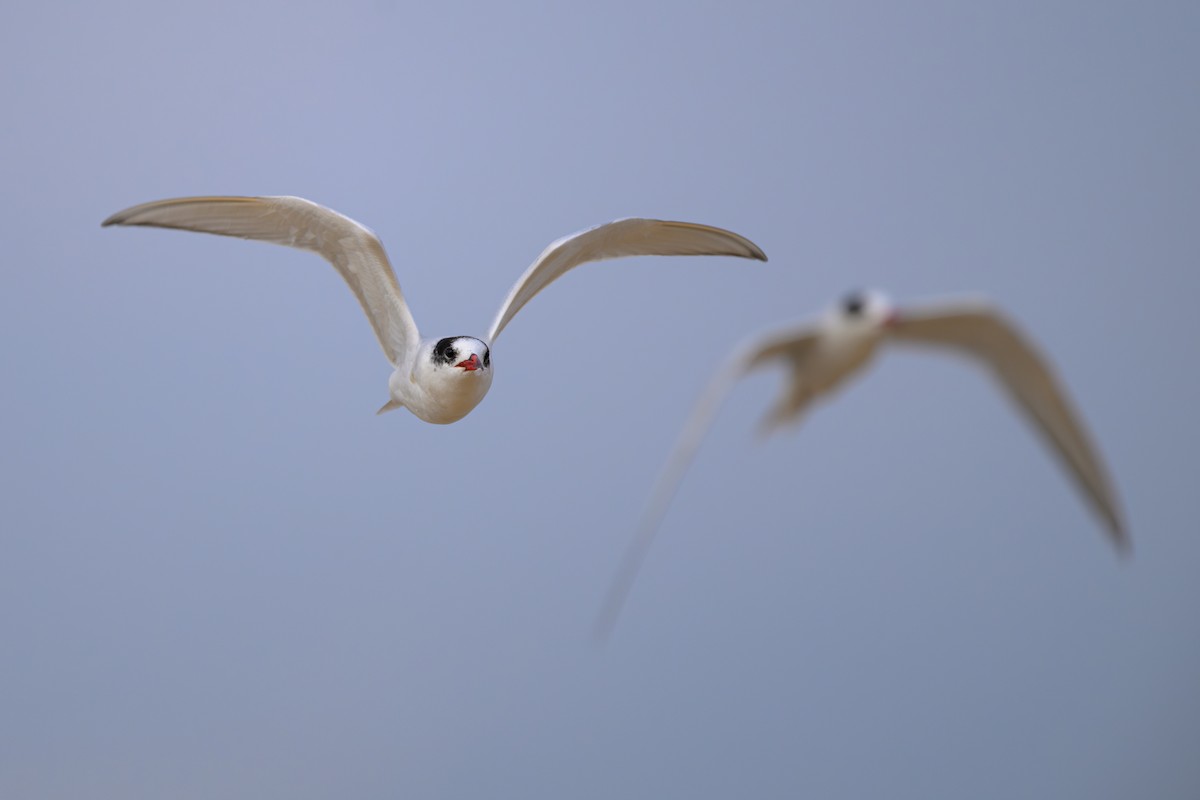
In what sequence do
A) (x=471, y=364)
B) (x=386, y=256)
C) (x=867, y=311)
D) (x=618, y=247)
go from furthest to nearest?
1. (x=618, y=247)
2. (x=386, y=256)
3. (x=471, y=364)
4. (x=867, y=311)

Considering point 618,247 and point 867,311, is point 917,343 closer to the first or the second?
point 867,311

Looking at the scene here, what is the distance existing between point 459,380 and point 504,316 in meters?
0.28

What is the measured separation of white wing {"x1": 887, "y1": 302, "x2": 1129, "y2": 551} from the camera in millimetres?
2049

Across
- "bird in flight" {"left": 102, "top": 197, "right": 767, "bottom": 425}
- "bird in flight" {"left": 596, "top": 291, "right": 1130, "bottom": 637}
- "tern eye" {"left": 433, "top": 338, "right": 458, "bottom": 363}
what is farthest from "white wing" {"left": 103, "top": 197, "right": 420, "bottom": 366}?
"bird in flight" {"left": 596, "top": 291, "right": 1130, "bottom": 637}

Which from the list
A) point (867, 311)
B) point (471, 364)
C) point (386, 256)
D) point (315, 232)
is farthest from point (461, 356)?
point (867, 311)

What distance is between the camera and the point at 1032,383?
2.14m

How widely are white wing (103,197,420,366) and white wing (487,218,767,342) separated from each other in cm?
30

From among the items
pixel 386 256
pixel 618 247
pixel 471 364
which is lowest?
pixel 471 364

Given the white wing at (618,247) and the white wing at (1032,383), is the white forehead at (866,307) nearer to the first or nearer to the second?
the white wing at (1032,383)

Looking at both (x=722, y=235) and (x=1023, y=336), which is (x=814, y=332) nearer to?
(x=1023, y=336)

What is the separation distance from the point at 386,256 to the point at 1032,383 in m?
1.64

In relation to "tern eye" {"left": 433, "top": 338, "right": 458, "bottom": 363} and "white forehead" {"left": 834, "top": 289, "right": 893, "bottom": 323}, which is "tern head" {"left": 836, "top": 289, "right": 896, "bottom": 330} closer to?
"white forehead" {"left": 834, "top": 289, "right": 893, "bottom": 323}

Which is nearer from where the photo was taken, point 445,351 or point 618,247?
point 445,351

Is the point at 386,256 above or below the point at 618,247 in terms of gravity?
below
